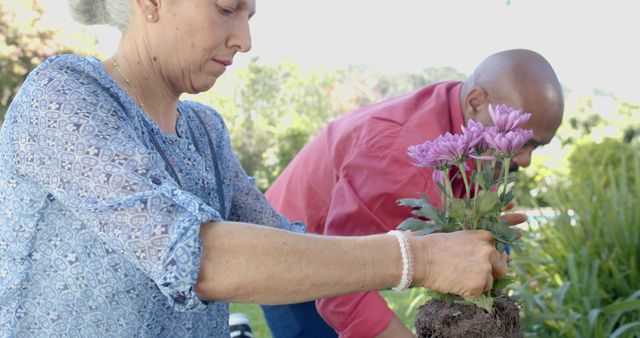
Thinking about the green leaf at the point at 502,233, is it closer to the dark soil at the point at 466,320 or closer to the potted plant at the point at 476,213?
the potted plant at the point at 476,213

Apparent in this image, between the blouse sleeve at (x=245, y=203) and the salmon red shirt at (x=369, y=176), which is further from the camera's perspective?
the salmon red shirt at (x=369, y=176)

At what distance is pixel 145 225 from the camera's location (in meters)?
1.36

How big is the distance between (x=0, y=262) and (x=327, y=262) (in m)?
0.74

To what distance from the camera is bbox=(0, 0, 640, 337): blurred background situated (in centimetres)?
391

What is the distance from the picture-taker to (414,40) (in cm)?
2798

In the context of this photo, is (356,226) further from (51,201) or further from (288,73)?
(288,73)

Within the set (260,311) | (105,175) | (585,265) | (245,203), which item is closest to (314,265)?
(105,175)

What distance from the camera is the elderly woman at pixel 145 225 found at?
4.54 feet

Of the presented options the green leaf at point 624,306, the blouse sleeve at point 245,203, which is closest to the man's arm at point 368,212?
the blouse sleeve at point 245,203

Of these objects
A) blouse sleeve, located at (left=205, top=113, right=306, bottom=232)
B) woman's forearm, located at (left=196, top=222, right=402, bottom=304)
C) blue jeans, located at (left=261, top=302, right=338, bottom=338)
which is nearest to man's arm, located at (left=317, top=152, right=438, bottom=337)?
blouse sleeve, located at (left=205, top=113, right=306, bottom=232)

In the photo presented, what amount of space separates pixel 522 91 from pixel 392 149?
46 cm

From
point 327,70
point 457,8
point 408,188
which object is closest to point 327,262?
point 408,188

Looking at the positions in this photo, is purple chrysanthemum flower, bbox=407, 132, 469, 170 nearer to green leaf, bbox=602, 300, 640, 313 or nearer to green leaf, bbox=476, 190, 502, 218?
green leaf, bbox=476, 190, 502, 218

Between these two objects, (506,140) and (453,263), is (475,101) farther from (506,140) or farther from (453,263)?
(453,263)
